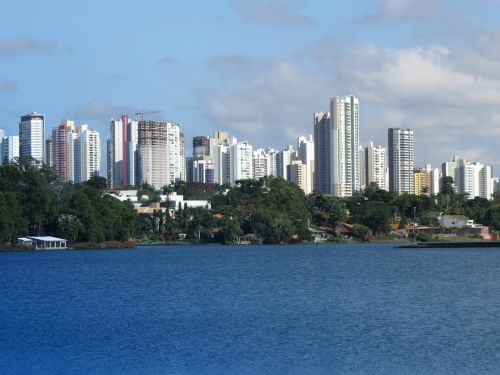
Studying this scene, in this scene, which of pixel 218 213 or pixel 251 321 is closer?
pixel 251 321

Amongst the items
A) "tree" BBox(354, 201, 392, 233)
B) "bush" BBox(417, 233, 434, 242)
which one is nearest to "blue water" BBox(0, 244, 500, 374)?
"bush" BBox(417, 233, 434, 242)

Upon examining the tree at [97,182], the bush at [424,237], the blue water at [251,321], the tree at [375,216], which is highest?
the tree at [97,182]

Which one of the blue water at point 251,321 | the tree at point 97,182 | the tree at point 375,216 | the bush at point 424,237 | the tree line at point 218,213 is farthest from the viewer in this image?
the tree at point 97,182

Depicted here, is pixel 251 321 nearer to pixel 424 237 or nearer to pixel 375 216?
pixel 424 237

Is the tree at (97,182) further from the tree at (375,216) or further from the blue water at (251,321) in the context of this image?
Result: the blue water at (251,321)

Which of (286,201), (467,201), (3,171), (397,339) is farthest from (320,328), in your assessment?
(467,201)

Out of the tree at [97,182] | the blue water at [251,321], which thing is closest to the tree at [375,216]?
the tree at [97,182]

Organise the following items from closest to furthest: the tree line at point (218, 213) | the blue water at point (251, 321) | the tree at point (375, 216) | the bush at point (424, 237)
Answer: the blue water at point (251, 321), the tree line at point (218, 213), the bush at point (424, 237), the tree at point (375, 216)

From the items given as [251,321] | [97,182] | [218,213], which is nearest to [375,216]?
[218,213]
